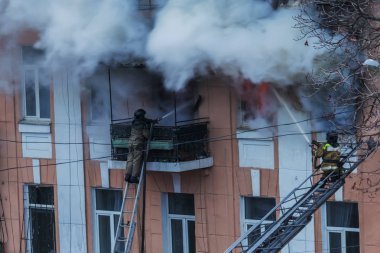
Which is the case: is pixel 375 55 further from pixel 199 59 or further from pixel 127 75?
pixel 127 75

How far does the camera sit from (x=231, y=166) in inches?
757

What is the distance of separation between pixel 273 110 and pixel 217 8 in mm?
1980

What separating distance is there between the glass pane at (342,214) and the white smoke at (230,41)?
7.33 ft

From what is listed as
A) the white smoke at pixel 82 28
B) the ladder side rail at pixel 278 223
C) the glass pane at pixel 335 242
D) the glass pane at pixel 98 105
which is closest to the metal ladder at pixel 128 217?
the glass pane at pixel 98 105

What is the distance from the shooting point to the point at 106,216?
833 inches

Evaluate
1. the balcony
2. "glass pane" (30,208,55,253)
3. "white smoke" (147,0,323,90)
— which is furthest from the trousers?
"glass pane" (30,208,55,253)

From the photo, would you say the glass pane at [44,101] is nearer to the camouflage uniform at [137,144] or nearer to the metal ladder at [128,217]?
the metal ladder at [128,217]

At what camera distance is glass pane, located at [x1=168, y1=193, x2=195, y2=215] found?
20.1 meters

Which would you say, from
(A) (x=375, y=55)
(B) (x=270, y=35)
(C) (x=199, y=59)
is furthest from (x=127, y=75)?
(A) (x=375, y=55)

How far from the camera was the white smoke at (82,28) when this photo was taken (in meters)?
19.5

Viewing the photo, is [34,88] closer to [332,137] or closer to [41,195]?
[41,195]

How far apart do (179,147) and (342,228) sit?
10.3 feet

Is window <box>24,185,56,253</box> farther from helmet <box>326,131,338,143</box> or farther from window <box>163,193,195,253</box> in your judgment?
helmet <box>326,131,338,143</box>

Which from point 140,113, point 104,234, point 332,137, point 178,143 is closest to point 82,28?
point 140,113
